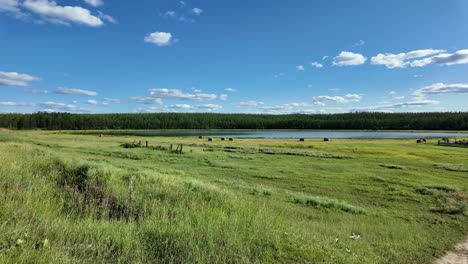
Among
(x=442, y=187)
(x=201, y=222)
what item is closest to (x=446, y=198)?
(x=442, y=187)

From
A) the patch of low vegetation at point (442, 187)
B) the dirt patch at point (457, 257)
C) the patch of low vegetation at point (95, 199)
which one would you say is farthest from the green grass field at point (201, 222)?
the patch of low vegetation at point (442, 187)

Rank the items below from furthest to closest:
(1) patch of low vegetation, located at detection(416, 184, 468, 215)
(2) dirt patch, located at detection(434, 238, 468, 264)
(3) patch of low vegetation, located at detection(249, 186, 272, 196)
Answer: (3) patch of low vegetation, located at detection(249, 186, 272, 196)
(1) patch of low vegetation, located at detection(416, 184, 468, 215)
(2) dirt patch, located at detection(434, 238, 468, 264)

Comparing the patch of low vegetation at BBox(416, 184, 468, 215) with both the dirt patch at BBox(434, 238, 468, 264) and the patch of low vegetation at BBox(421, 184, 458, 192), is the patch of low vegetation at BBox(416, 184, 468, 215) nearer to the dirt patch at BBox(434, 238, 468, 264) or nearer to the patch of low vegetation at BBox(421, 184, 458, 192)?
the patch of low vegetation at BBox(421, 184, 458, 192)

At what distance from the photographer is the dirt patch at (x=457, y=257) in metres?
8.48

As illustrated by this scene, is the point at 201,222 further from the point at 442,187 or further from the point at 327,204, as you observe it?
the point at 442,187

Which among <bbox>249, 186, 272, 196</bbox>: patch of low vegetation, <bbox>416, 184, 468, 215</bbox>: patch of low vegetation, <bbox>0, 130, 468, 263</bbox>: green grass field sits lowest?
<bbox>416, 184, 468, 215</bbox>: patch of low vegetation

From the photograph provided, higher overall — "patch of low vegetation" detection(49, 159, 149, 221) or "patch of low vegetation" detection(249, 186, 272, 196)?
"patch of low vegetation" detection(49, 159, 149, 221)

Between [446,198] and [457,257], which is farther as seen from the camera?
[446,198]

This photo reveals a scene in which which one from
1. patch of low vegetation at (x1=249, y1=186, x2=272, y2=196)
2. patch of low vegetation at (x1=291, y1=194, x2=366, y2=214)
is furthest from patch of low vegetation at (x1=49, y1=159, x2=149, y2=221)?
patch of low vegetation at (x1=291, y1=194, x2=366, y2=214)

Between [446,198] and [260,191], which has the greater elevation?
[260,191]

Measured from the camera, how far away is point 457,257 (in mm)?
8844

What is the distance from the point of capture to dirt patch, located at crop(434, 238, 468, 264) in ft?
27.8

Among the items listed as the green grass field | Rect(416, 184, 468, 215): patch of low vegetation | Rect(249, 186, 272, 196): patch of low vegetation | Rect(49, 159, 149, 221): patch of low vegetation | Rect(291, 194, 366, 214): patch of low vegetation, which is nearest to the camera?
the green grass field

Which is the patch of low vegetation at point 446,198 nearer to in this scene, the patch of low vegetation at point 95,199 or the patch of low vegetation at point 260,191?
the patch of low vegetation at point 260,191
